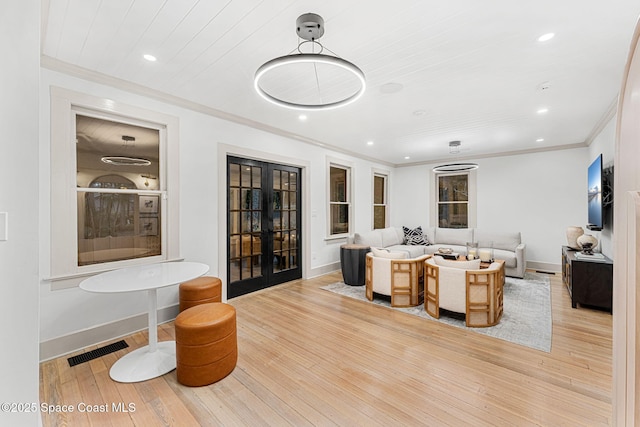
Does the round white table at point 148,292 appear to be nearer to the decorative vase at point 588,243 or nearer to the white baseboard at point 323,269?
the white baseboard at point 323,269

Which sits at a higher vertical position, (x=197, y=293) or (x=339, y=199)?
(x=339, y=199)

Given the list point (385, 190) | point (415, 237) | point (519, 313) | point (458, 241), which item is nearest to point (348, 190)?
point (385, 190)

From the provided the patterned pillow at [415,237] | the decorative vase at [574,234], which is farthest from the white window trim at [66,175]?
the decorative vase at [574,234]

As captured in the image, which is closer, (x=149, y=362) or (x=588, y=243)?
(x=149, y=362)

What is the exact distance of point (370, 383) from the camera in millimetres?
2104

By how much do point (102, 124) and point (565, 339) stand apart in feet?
17.0

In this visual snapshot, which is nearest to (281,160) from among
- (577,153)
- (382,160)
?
(382,160)

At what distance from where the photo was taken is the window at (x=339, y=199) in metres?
5.86

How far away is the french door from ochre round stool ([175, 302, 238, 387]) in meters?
1.83

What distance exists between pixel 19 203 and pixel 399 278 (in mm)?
3528

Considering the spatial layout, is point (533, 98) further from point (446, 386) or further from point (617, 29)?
point (446, 386)

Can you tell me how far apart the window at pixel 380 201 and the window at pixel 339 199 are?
119cm

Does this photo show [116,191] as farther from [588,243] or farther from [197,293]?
[588,243]

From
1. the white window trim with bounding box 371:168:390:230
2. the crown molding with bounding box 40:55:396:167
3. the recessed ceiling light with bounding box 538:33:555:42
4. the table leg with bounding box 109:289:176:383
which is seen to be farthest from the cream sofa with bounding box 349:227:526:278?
the recessed ceiling light with bounding box 538:33:555:42
